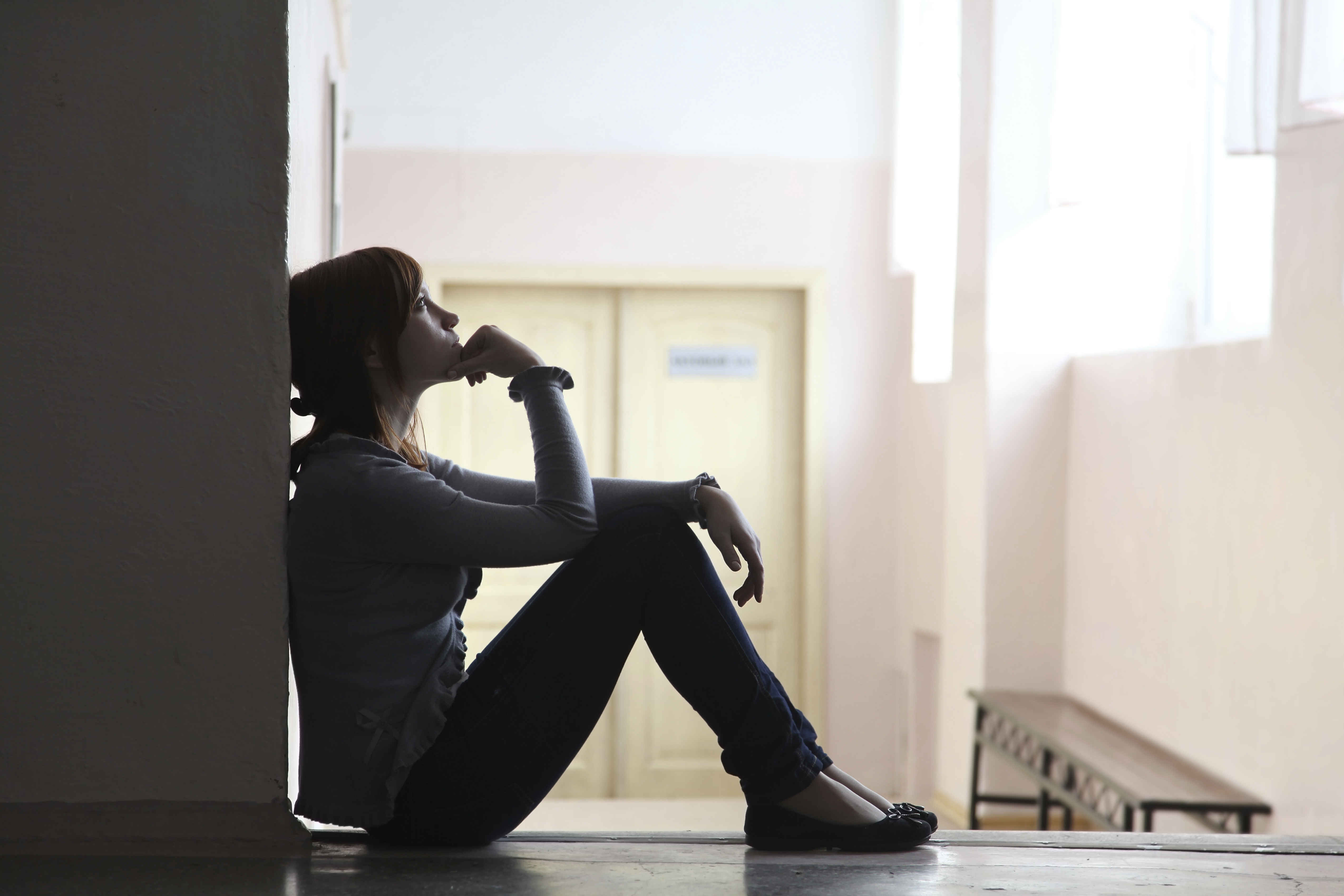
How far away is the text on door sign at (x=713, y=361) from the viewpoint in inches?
201

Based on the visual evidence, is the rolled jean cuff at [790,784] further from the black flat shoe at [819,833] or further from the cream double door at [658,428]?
the cream double door at [658,428]

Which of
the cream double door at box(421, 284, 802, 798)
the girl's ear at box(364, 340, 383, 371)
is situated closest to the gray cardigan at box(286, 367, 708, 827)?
the girl's ear at box(364, 340, 383, 371)

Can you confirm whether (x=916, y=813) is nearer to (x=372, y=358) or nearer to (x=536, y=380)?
(x=536, y=380)

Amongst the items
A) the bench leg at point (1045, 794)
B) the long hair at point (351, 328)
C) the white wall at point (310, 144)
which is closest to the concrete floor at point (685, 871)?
the white wall at point (310, 144)

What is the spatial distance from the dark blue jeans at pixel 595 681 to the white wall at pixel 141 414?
23 centimetres

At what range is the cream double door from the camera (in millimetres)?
5027

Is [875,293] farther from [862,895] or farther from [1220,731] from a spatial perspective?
[862,895]

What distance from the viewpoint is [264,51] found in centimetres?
135

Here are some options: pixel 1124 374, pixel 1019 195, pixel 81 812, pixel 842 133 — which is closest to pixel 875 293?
pixel 842 133

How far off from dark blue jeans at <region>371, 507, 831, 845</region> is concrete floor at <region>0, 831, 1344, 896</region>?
9 cm

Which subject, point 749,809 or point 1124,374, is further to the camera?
point 1124,374

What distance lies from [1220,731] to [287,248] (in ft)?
8.41

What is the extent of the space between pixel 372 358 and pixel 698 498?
1.45 feet

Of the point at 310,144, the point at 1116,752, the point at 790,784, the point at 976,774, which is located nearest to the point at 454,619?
the point at 790,784
